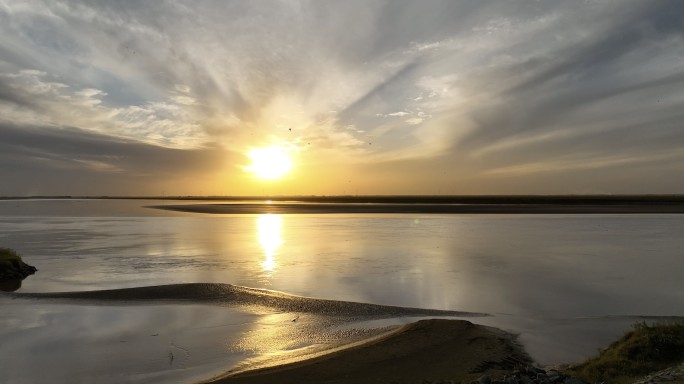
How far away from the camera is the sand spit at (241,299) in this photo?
56.4ft

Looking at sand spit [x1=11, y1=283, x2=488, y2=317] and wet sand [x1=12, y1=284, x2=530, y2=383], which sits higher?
wet sand [x1=12, y1=284, x2=530, y2=383]

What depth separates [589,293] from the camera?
802 inches

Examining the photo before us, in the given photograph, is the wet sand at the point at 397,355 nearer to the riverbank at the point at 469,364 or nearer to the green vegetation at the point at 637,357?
the riverbank at the point at 469,364

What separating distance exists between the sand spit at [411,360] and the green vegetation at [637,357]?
1791 millimetres

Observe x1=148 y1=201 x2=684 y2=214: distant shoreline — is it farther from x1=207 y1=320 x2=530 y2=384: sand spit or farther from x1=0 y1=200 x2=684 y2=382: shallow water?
x1=207 y1=320 x2=530 y2=384: sand spit

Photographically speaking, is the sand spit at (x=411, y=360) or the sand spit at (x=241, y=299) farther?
the sand spit at (x=241, y=299)

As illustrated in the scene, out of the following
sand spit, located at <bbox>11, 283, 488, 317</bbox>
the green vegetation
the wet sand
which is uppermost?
the green vegetation

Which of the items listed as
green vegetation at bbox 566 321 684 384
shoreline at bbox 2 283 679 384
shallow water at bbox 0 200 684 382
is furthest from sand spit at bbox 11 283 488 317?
green vegetation at bbox 566 321 684 384

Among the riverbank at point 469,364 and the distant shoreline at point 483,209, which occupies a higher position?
the distant shoreline at point 483,209

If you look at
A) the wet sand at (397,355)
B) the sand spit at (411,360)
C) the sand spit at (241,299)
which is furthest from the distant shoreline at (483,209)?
the sand spit at (411,360)

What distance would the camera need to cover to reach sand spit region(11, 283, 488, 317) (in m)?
17.2

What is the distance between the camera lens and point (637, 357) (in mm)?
10531

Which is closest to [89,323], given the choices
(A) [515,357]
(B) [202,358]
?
(B) [202,358]

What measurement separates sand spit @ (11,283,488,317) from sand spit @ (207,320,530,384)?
352cm
